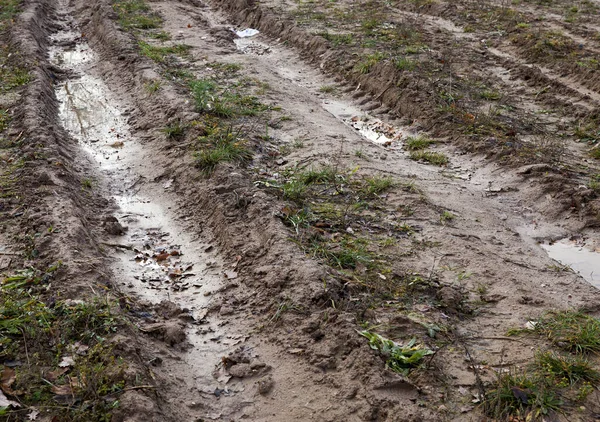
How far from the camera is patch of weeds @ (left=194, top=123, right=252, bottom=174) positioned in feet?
23.8

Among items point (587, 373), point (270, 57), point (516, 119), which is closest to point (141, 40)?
point (270, 57)

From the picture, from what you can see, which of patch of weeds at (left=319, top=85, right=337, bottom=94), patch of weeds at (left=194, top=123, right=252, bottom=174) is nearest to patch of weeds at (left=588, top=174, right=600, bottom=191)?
patch of weeds at (left=194, top=123, right=252, bottom=174)

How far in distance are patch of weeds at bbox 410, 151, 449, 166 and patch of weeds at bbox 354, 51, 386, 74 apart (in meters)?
2.96

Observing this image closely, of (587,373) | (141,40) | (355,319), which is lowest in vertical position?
(141,40)

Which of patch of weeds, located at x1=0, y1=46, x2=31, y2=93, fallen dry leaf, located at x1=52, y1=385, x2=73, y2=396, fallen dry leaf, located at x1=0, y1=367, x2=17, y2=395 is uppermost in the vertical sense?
fallen dry leaf, located at x1=52, y1=385, x2=73, y2=396

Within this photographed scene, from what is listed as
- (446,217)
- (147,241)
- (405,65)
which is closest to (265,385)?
(147,241)

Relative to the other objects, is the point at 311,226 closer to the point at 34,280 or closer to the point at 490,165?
the point at 34,280

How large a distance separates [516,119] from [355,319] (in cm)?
544

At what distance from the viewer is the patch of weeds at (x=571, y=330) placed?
4297mm

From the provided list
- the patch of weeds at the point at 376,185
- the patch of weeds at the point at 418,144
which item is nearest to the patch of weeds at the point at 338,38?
the patch of weeds at the point at 418,144

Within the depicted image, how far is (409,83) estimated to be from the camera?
985cm

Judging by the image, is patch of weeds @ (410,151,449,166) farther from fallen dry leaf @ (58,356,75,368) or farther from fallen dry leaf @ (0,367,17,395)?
fallen dry leaf @ (0,367,17,395)

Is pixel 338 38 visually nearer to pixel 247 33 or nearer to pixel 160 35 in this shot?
pixel 247 33

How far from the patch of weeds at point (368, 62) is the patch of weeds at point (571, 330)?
686 centimetres
